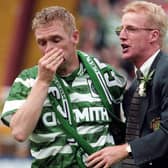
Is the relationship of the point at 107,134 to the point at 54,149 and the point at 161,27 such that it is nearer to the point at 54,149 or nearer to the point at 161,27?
the point at 54,149

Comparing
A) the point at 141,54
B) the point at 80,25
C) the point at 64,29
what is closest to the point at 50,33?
the point at 64,29

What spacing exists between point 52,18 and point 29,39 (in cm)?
692

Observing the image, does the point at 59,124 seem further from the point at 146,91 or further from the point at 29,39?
the point at 29,39

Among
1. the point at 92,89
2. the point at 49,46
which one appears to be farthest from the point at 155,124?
the point at 49,46

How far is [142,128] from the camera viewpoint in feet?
15.2

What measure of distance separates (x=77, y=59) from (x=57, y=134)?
50cm

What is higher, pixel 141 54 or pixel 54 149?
pixel 141 54

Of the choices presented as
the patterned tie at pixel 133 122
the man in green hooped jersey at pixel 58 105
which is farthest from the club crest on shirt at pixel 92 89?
the patterned tie at pixel 133 122

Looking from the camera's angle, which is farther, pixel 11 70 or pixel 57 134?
pixel 11 70

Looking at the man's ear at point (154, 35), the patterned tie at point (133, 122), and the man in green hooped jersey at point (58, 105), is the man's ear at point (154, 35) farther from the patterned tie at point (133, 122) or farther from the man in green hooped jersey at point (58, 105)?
the man in green hooped jersey at point (58, 105)

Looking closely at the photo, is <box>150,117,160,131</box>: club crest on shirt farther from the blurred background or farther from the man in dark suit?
the blurred background

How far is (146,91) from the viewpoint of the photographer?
4.68 m

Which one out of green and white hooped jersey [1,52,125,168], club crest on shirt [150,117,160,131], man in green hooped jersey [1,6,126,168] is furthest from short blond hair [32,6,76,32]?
club crest on shirt [150,117,160,131]

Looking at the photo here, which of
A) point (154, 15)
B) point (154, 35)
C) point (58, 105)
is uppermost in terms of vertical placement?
point (154, 15)
